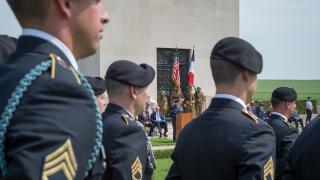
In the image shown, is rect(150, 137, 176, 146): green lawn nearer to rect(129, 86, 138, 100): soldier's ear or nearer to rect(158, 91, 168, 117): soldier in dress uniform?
rect(158, 91, 168, 117): soldier in dress uniform

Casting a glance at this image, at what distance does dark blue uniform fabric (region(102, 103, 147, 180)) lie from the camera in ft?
13.0

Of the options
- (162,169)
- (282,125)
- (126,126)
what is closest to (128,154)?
(126,126)

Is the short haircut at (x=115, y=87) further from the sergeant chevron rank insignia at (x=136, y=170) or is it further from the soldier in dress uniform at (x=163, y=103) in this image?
the soldier in dress uniform at (x=163, y=103)

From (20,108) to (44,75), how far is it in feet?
0.48

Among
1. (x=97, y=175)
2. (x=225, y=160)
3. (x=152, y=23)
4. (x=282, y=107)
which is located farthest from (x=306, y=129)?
(x=152, y=23)

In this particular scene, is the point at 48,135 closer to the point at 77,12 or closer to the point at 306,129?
the point at 77,12

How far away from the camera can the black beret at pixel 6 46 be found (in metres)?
2.68

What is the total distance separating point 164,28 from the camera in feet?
99.5

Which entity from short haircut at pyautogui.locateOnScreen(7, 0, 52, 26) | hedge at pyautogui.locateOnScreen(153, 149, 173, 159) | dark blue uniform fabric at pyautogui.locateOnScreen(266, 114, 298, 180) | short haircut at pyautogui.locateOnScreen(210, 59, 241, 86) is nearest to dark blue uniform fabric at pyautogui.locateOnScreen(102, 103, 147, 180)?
short haircut at pyautogui.locateOnScreen(210, 59, 241, 86)

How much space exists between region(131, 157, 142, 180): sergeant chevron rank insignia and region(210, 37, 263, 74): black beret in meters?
1.05

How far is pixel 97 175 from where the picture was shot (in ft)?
6.58

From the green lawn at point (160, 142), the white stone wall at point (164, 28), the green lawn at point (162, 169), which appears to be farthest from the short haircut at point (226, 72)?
the white stone wall at point (164, 28)

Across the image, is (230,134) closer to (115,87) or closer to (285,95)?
(115,87)

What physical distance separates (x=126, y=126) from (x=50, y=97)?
2463 mm
